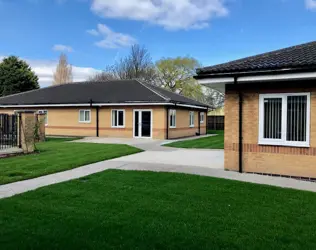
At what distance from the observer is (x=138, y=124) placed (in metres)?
24.8

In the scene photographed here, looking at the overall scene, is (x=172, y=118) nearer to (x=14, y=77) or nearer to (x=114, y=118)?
(x=114, y=118)

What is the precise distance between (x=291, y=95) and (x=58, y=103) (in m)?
22.2

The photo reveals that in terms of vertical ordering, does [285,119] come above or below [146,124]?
above

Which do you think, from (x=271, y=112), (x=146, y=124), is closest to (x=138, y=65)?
(x=146, y=124)

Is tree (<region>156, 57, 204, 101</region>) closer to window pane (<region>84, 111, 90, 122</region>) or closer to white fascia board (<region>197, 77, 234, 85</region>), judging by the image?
window pane (<region>84, 111, 90, 122</region>)

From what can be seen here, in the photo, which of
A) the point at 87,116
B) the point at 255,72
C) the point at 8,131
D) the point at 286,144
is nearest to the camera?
the point at 255,72

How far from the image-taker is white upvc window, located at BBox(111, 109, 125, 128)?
25.3 meters

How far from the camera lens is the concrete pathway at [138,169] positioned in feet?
25.1

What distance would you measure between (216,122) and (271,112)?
31.5 meters

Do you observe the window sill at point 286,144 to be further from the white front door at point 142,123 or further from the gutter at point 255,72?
the white front door at point 142,123

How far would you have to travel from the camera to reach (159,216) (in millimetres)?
5355

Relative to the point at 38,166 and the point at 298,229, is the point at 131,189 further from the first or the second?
the point at 38,166

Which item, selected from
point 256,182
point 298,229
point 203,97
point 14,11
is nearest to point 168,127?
point 14,11

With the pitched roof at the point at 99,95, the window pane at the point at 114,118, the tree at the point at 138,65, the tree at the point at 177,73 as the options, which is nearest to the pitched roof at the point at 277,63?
the pitched roof at the point at 99,95
